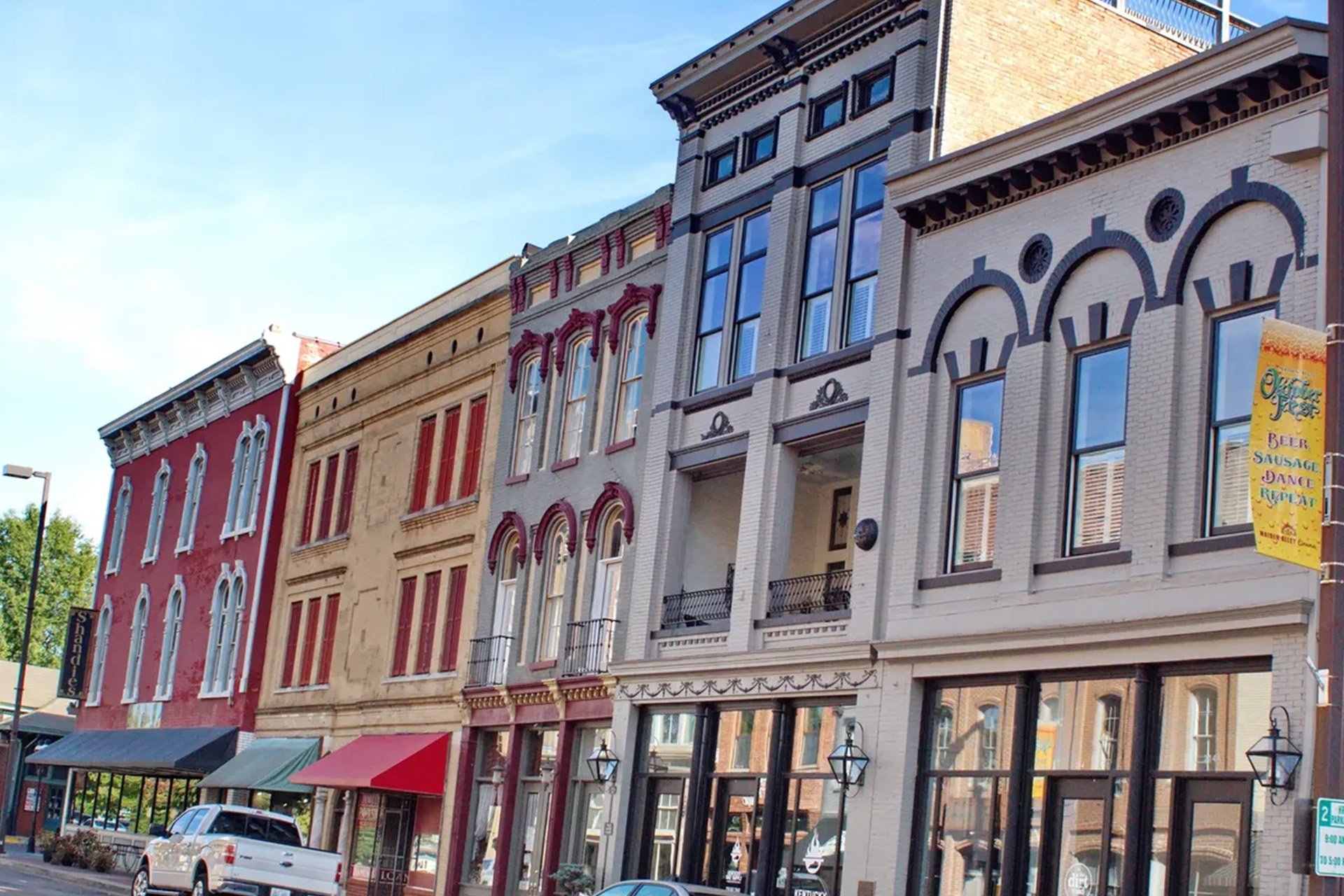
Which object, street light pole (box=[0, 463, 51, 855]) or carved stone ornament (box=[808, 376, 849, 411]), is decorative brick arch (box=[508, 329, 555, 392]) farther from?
street light pole (box=[0, 463, 51, 855])

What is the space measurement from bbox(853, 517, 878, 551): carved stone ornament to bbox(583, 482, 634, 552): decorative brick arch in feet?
20.0

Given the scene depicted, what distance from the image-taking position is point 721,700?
24.4 meters

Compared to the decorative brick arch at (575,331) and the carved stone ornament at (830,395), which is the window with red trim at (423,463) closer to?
the decorative brick arch at (575,331)

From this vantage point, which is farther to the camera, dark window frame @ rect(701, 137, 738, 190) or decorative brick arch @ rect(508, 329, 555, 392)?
decorative brick arch @ rect(508, 329, 555, 392)

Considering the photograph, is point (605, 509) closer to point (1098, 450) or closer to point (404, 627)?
point (404, 627)

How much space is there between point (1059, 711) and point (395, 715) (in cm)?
1796

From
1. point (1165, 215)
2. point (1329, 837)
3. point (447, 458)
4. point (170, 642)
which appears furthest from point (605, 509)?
point (170, 642)

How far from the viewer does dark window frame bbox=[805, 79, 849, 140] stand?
2492 cm

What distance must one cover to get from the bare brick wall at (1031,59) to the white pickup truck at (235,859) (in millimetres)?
13560

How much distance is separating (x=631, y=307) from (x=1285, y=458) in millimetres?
17494

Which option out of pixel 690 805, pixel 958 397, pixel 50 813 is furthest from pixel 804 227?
pixel 50 813

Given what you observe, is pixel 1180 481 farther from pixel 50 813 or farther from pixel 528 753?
pixel 50 813

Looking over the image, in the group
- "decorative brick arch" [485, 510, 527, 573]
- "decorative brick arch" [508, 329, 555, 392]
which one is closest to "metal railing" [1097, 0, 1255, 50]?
"decorative brick arch" [508, 329, 555, 392]

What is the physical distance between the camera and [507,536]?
31500 millimetres
